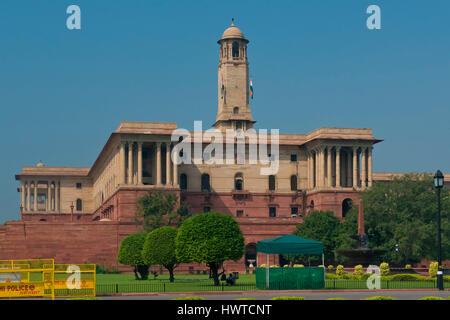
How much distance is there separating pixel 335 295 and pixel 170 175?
62.0m

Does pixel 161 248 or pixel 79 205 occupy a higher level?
pixel 79 205

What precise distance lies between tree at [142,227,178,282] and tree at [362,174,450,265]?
1050 inches

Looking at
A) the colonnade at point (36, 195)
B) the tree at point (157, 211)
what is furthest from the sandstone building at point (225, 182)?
the colonnade at point (36, 195)

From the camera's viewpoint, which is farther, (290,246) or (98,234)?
(98,234)

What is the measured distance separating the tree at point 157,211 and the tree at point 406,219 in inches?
940

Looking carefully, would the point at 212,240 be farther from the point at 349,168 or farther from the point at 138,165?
the point at 349,168

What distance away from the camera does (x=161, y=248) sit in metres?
64.0

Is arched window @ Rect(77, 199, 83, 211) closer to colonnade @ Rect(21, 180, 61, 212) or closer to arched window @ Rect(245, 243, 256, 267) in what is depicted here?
colonnade @ Rect(21, 180, 61, 212)

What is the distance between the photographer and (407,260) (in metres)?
84.2

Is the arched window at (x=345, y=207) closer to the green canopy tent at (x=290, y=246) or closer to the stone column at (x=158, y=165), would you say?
the stone column at (x=158, y=165)

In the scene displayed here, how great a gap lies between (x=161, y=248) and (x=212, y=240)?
978 cm

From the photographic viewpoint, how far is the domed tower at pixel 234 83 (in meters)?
119

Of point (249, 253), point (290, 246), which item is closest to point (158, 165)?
point (249, 253)
